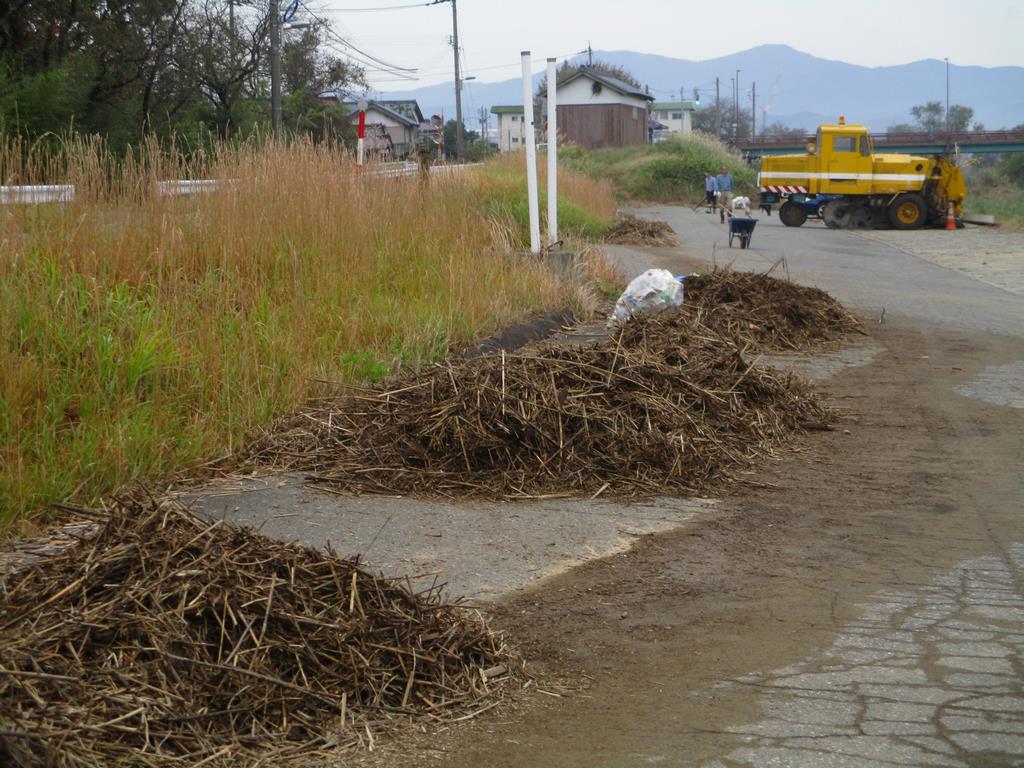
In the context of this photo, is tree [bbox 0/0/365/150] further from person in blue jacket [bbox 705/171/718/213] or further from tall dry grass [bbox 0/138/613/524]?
person in blue jacket [bbox 705/171/718/213]

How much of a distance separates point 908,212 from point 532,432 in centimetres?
3243

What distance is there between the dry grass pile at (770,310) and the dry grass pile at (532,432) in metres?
3.82

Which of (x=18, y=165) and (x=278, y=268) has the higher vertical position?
(x=18, y=165)

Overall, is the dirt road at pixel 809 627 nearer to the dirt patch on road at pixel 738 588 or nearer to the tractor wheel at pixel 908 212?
the dirt patch on road at pixel 738 588

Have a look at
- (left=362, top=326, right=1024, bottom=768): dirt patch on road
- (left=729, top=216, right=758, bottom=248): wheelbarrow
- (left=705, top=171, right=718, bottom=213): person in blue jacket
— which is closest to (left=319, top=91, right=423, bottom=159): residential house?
(left=729, top=216, right=758, bottom=248): wheelbarrow

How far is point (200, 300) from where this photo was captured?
8164 millimetres

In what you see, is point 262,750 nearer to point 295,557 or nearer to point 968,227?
point 295,557

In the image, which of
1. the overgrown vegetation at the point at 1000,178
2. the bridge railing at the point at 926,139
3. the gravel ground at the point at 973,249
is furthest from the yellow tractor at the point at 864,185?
the overgrown vegetation at the point at 1000,178

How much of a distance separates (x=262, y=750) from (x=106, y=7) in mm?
31269

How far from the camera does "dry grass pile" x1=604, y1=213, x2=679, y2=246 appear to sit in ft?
81.2

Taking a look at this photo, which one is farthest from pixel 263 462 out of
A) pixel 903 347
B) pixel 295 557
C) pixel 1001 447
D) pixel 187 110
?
pixel 187 110

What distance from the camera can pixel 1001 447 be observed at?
25.6 feet

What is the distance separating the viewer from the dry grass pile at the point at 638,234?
24.8 m

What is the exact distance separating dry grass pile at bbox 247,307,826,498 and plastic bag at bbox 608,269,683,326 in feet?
12.2
